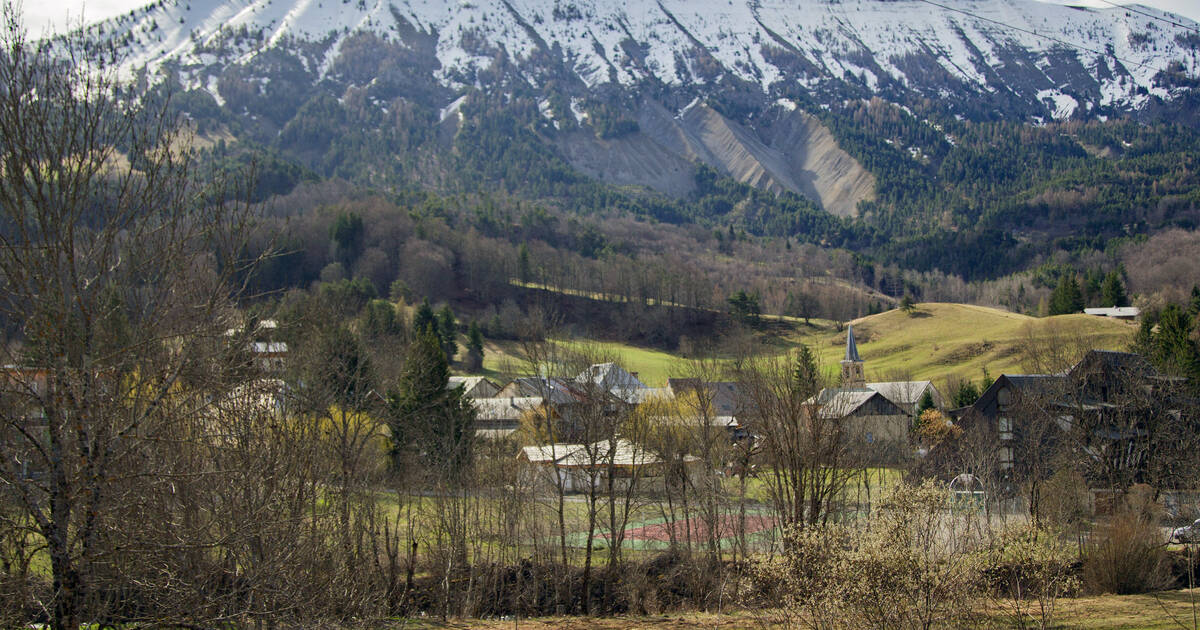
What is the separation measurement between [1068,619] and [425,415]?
2930cm

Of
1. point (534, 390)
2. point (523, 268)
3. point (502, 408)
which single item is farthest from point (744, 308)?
point (534, 390)

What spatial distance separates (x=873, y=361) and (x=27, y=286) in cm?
10009

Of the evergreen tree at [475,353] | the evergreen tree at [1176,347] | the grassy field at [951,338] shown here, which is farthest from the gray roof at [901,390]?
the evergreen tree at [475,353]

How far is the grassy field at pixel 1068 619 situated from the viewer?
21.3 m

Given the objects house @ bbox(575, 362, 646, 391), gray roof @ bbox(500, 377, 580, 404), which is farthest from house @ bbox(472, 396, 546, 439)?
house @ bbox(575, 362, 646, 391)

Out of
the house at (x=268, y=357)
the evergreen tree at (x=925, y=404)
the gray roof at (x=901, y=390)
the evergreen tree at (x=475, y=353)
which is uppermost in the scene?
the evergreen tree at (x=475, y=353)

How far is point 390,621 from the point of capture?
22.6 meters

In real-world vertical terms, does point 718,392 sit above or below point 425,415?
above

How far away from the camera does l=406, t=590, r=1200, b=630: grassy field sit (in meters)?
21.3

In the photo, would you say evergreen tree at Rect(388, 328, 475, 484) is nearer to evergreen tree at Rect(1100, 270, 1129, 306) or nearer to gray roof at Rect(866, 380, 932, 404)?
gray roof at Rect(866, 380, 932, 404)

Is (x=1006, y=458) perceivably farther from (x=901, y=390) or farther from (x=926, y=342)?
(x=926, y=342)

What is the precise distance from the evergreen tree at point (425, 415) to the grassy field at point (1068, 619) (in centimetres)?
1379

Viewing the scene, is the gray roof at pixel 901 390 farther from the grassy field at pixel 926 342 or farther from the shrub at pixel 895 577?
the shrub at pixel 895 577

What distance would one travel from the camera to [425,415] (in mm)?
43031
